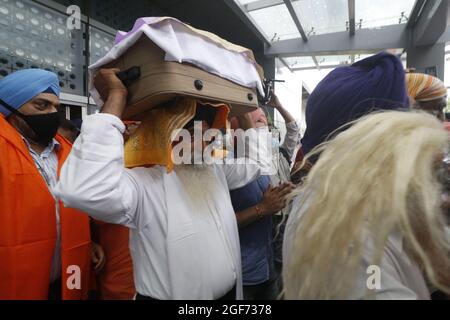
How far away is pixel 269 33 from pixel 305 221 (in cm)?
426

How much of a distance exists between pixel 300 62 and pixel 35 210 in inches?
225

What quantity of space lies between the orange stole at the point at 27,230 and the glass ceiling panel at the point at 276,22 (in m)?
3.22

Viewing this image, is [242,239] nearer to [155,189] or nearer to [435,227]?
[155,189]

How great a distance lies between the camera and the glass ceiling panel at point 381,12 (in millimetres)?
3369

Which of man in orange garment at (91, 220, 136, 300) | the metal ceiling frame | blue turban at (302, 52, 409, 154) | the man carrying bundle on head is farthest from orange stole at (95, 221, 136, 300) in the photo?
the metal ceiling frame

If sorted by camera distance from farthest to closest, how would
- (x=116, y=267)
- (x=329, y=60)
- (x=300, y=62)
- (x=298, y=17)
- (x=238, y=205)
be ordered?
1. (x=300, y=62)
2. (x=329, y=60)
3. (x=298, y=17)
4. (x=238, y=205)
5. (x=116, y=267)

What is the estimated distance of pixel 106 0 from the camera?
264 cm

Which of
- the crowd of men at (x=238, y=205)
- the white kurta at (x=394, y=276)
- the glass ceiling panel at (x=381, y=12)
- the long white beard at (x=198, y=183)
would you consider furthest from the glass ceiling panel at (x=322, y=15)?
the white kurta at (x=394, y=276)

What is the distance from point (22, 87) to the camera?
4.04 ft

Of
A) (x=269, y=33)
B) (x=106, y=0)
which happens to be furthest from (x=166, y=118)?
(x=269, y=33)

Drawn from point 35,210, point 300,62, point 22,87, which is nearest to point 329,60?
point 300,62

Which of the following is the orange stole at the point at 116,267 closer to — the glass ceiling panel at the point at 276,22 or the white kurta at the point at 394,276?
the white kurta at the point at 394,276

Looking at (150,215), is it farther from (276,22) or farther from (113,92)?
(276,22)

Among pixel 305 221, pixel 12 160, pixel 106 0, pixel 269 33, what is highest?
pixel 269 33
